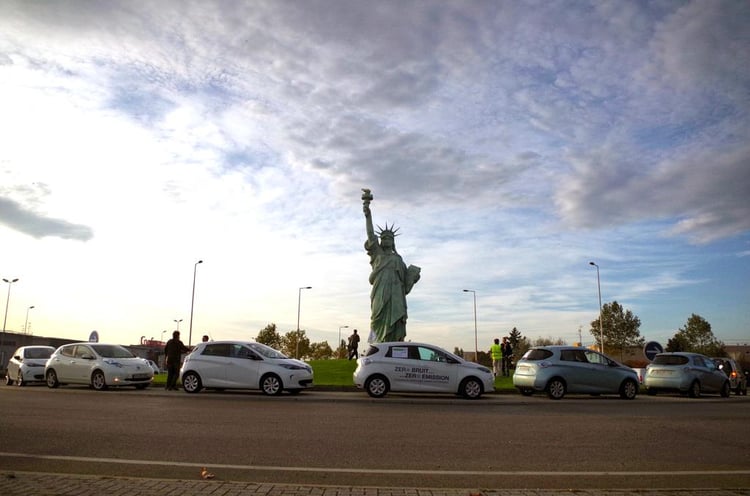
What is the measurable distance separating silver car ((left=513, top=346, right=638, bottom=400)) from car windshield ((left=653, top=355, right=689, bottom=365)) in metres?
3.22

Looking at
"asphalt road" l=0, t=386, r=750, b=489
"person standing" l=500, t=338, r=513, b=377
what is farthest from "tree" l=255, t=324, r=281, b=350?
"asphalt road" l=0, t=386, r=750, b=489

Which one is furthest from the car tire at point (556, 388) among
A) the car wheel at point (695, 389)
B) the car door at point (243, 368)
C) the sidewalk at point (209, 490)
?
the sidewalk at point (209, 490)

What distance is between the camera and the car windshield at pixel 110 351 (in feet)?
65.3

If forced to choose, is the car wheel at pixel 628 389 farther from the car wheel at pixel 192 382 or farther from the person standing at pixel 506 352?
the car wheel at pixel 192 382

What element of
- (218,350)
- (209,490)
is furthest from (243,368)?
(209,490)

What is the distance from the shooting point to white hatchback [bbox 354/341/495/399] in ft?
57.5

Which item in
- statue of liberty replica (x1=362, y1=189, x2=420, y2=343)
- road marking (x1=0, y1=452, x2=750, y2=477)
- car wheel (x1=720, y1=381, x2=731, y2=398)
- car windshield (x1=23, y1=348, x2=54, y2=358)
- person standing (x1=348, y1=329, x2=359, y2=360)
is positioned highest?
statue of liberty replica (x1=362, y1=189, x2=420, y2=343)

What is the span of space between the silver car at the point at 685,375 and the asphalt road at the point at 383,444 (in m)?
7.03

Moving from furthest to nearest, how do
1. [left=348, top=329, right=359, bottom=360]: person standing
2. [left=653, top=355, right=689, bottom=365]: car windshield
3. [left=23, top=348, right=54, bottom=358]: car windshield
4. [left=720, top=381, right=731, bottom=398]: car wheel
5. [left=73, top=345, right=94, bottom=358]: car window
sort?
[left=348, top=329, right=359, bottom=360]: person standing < [left=23, top=348, right=54, bottom=358]: car windshield < [left=720, top=381, right=731, bottom=398]: car wheel < [left=653, top=355, right=689, bottom=365]: car windshield < [left=73, top=345, right=94, bottom=358]: car window

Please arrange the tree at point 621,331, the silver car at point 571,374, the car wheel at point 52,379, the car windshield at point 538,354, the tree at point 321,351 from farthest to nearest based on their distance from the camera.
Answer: the tree at point 321,351, the tree at point 621,331, the car wheel at point 52,379, the car windshield at point 538,354, the silver car at point 571,374

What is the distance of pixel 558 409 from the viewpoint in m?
14.5

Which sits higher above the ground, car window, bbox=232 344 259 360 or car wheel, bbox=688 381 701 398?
car window, bbox=232 344 259 360

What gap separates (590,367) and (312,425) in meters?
11.4

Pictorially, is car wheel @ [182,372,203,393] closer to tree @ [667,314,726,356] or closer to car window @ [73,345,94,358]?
car window @ [73,345,94,358]
